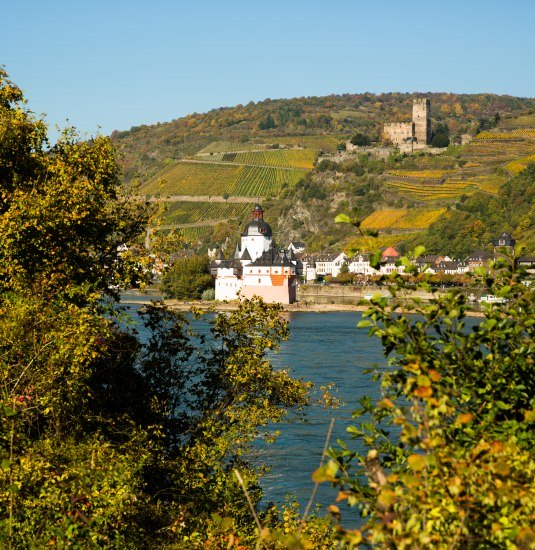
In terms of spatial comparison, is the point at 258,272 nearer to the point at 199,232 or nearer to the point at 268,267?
the point at 268,267

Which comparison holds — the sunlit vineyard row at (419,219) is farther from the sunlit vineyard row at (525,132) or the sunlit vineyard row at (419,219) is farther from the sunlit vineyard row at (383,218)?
the sunlit vineyard row at (525,132)

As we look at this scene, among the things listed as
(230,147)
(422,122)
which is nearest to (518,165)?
(422,122)

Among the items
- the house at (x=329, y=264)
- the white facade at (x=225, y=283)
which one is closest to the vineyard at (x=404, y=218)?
the house at (x=329, y=264)

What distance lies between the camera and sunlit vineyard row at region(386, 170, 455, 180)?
121438mm

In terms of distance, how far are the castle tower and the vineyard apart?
1852 inches

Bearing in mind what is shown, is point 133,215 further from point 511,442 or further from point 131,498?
point 511,442

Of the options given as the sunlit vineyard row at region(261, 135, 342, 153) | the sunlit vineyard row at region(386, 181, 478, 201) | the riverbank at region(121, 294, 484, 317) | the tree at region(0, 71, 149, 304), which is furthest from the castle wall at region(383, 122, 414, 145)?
the tree at region(0, 71, 149, 304)

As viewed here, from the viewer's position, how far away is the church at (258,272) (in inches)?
3231

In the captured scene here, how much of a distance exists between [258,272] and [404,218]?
1186 inches

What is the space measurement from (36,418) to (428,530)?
5.93 meters

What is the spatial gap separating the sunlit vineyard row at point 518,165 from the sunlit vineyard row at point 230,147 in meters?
65.4

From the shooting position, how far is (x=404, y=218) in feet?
351

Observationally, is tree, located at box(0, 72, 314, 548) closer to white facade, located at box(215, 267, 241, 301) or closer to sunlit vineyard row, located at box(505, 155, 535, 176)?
white facade, located at box(215, 267, 241, 301)

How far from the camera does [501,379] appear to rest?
17.1ft
